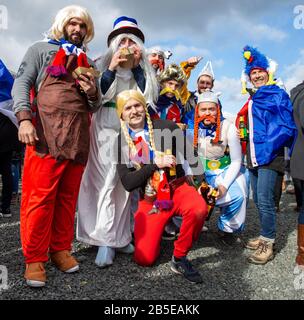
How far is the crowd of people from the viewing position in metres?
2.27

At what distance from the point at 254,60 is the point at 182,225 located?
5.59ft

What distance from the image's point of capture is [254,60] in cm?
309

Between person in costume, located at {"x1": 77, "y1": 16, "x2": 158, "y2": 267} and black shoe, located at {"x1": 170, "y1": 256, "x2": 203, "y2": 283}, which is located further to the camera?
person in costume, located at {"x1": 77, "y1": 16, "x2": 158, "y2": 267}

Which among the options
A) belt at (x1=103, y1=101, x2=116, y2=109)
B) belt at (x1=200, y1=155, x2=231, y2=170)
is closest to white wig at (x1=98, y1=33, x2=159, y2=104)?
belt at (x1=103, y1=101, x2=116, y2=109)

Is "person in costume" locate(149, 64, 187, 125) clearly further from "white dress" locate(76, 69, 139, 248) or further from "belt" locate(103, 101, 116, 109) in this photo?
"belt" locate(103, 101, 116, 109)

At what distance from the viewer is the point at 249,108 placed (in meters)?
3.02

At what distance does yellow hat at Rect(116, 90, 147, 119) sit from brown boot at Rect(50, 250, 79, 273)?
1.20 metres

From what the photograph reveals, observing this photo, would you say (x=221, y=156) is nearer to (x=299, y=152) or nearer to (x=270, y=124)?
(x=270, y=124)

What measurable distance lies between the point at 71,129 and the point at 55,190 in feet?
1.47

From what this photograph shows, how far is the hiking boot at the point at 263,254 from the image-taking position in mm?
2838

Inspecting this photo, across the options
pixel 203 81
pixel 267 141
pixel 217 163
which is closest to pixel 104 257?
pixel 217 163

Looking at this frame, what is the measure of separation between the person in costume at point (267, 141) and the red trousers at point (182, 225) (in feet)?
2.12

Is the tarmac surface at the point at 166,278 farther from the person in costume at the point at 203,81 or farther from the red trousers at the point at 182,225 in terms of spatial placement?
the person in costume at the point at 203,81

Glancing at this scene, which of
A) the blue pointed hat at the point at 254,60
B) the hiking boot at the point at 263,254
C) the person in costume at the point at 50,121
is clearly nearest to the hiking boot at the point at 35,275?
the person in costume at the point at 50,121
